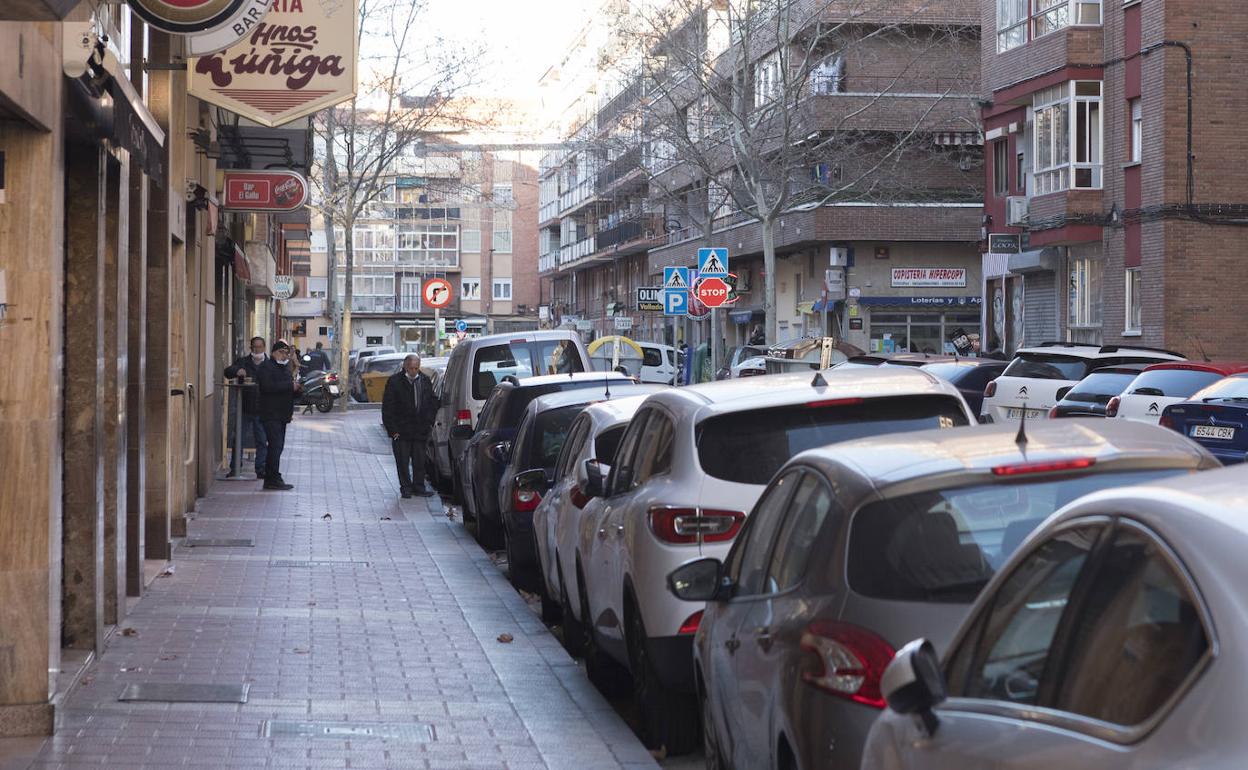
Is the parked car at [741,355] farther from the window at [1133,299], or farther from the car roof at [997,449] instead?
the car roof at [997,449]

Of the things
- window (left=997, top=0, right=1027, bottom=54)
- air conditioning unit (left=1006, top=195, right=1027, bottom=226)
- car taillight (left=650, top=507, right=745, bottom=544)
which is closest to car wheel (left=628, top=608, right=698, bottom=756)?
car taillight (left=650, top=507, right=745, bottom=544)

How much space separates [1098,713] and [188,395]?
15.6 meters

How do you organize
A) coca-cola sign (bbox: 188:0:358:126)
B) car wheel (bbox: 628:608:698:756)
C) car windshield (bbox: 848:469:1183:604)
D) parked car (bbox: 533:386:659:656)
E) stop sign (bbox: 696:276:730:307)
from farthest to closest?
stop sign (bbox: 696:276:730:307), coca-cola sign (bbox: 188:0:358:126), parked car (bbox: 533:386:659:656), car wheel (bbox: 628:608:698:756), car windshield (bbox: 848:469:1183:604)

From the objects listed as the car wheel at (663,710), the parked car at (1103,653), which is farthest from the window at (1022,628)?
the car wheel at (663,710)

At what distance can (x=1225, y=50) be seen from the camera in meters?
33.4

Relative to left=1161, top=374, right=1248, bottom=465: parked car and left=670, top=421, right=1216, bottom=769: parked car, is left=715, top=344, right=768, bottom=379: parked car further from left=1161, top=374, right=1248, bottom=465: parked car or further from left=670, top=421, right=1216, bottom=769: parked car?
left=670, top=421, right=1216, bottom=769: parked car

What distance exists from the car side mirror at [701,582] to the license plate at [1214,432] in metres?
12.6

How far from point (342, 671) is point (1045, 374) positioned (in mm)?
17294

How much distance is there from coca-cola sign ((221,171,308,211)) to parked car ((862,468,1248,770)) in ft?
60.1

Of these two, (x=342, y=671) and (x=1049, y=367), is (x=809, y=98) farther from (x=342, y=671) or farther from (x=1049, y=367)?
(x=342, y=671)

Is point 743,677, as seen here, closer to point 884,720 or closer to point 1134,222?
point 884,720

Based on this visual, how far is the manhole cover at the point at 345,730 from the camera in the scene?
7578mm

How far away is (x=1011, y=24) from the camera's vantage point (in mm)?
39219

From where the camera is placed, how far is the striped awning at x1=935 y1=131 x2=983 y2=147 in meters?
50.7
